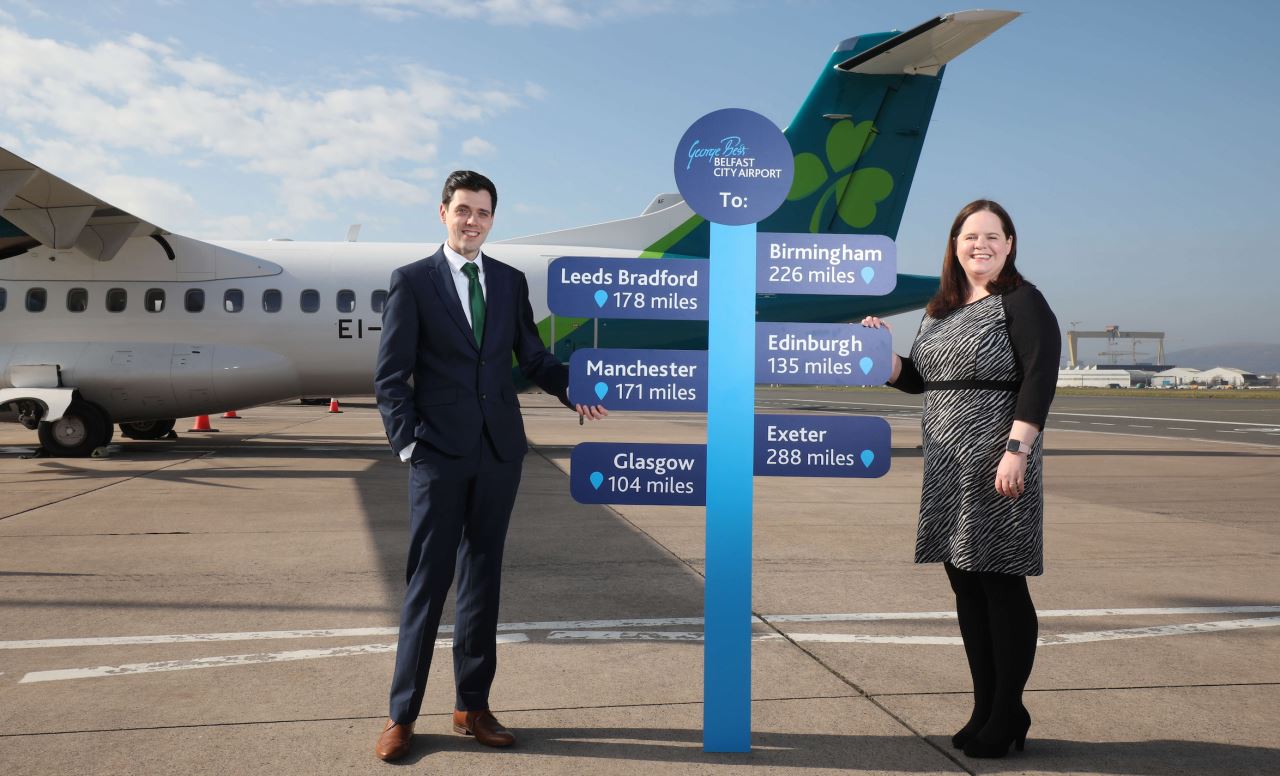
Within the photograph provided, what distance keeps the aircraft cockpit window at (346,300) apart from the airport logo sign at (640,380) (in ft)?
37.7

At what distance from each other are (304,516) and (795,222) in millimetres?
8932

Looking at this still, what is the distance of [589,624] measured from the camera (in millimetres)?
4906

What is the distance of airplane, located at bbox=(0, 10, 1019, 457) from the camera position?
1361 centimetres

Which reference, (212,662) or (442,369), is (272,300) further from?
(442,369)

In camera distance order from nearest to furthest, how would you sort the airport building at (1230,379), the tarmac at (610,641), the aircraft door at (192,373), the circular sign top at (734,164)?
the tarmac at (610,641)
the circular sign top at (734,164)
the aircraft door at (192,373)
the airport building at (1230,379)

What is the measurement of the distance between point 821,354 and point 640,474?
0.83 metres

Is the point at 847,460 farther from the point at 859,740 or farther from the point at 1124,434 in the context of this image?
the point at 1124,434

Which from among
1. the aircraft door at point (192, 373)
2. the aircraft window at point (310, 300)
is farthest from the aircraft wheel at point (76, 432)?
the aircraft window at point (310, 300)

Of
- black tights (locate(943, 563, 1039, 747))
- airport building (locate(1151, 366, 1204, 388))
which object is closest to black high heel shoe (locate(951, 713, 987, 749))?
black tights (locate(943, 563, 1039, 747))

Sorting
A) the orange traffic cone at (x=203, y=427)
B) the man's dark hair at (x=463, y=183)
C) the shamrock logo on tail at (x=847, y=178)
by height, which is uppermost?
the shamrock logo on tail at (x=847, y=178)

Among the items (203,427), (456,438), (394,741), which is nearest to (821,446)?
(456,438)

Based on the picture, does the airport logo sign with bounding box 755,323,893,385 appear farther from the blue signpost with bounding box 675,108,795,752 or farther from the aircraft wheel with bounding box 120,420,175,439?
the aircraft wheel with bounding box 120,420,175,439

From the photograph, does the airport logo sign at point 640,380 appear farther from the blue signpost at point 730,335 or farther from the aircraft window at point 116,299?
the aircraft window at point 116,299

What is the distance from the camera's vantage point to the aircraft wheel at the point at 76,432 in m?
13.5
